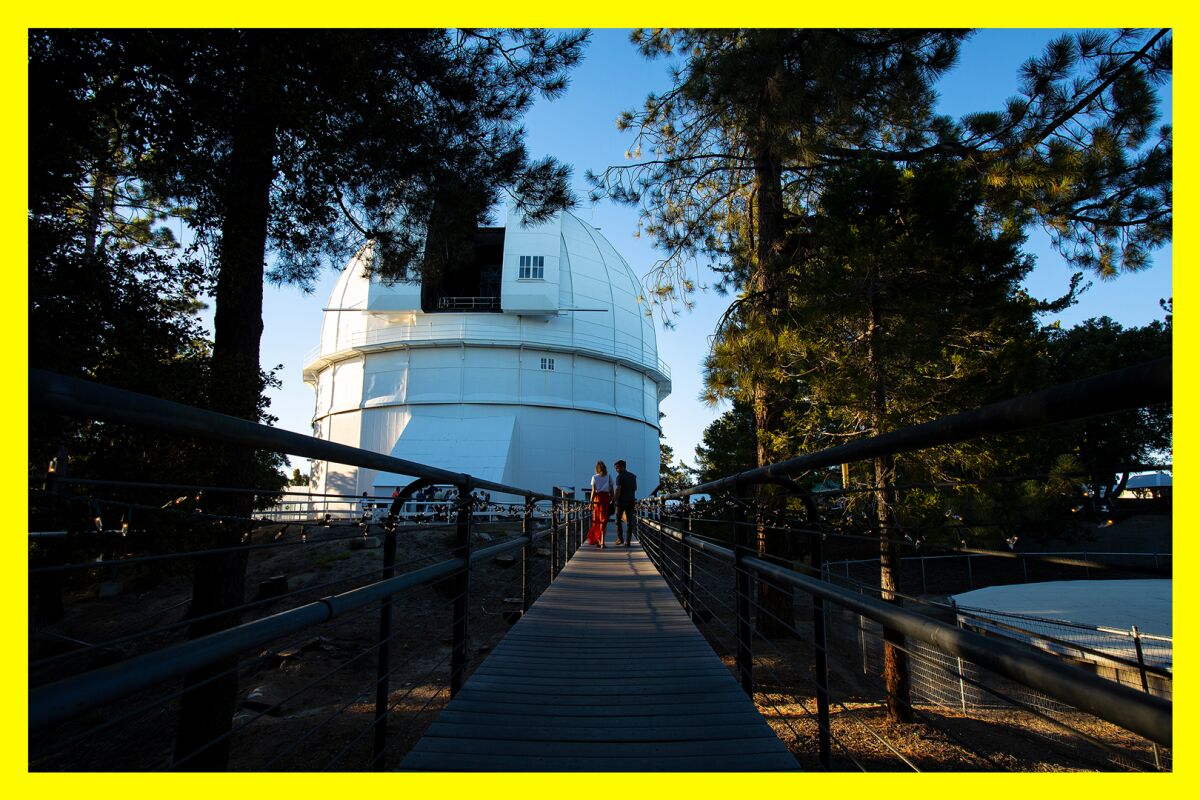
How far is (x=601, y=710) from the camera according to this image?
8.59 feet

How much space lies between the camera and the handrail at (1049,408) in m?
1.05

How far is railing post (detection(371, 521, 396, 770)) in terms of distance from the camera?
2.32m

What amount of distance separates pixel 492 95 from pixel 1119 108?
657 centimetres

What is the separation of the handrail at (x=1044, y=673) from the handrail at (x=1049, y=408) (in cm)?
42

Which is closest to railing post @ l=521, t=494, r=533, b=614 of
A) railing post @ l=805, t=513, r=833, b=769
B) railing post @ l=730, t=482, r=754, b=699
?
railing post @ l=730, t=482, r=754, b=699

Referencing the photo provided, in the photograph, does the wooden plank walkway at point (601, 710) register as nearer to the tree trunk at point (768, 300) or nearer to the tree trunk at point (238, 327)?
the tree trunk at point (238, 327)

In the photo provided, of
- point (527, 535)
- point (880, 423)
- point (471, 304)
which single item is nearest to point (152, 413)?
point (527, 535)

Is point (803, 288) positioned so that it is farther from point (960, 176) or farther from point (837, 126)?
point (960, 176)

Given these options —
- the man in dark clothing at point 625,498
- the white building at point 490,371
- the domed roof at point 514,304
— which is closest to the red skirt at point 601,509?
the man in dark clothing at point 625,498

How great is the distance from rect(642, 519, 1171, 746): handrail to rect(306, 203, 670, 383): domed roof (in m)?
23.1

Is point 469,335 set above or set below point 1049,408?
above

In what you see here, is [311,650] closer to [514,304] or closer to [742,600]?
[742,600]

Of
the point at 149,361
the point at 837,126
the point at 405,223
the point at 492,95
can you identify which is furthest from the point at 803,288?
the point at 149,361

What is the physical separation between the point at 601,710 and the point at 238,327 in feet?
19.9
